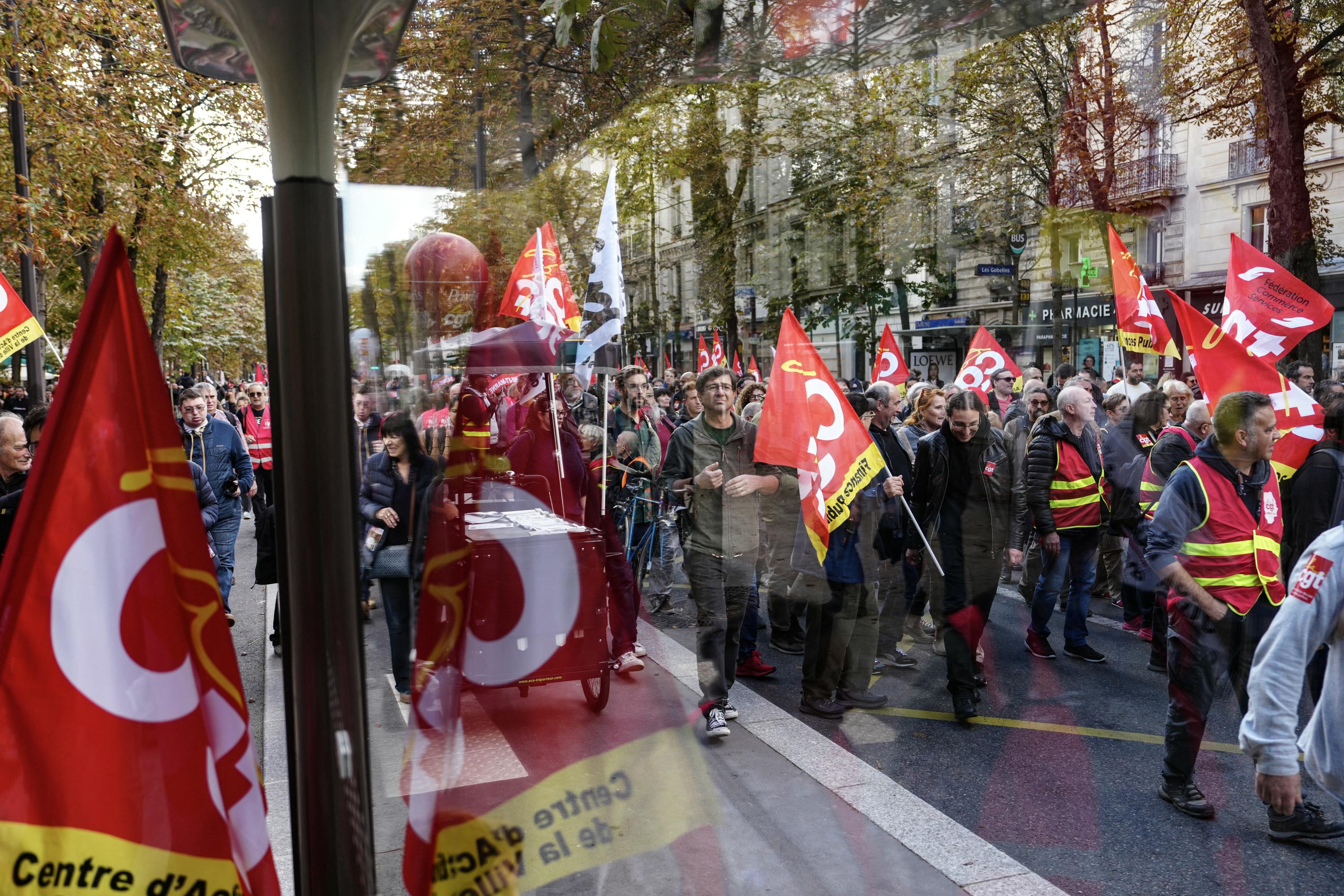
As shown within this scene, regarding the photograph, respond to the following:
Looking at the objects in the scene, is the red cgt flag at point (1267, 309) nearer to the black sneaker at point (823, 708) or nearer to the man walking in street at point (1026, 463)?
the man walking in street at point (1026, 463)

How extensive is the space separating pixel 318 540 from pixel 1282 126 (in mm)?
3393

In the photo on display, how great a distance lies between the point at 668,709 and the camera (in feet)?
17.6

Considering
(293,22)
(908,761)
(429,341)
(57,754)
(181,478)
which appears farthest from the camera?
(908,761)

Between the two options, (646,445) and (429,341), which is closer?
(429,341)

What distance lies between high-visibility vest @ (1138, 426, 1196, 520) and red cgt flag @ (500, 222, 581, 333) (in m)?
3.78

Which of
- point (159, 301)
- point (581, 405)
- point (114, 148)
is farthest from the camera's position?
point (159, 301)

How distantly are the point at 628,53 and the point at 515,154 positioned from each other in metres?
0.28

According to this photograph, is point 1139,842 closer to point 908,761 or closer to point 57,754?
point 908,761

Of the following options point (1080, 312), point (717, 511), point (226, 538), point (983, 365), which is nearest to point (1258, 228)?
point (1080, 312)

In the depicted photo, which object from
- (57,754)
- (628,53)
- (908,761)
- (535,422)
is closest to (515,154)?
(628,53)

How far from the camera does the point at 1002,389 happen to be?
9406 millimetres

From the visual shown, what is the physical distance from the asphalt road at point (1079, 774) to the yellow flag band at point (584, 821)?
2.81 ft

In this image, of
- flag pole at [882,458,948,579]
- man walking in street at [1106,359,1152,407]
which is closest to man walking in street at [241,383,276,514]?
flag pole at [882,458,948,579]

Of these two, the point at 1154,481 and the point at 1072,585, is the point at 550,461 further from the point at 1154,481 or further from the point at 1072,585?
the point at 1154,481
